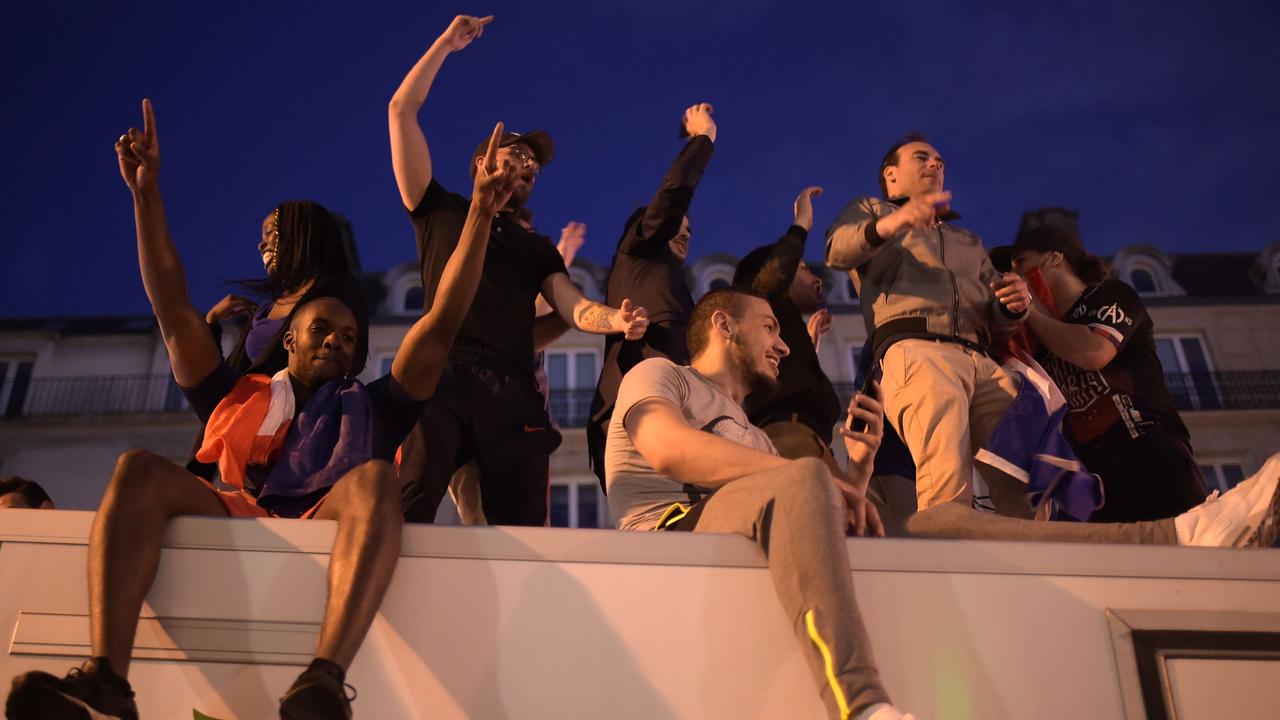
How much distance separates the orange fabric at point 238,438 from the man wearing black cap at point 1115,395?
2.46 m

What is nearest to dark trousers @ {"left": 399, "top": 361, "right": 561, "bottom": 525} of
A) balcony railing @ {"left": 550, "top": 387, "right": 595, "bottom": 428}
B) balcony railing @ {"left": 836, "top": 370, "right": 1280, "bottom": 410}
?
balcony railing @ {"left": 550, "top": 387, "right": 595, "bottom": 428}

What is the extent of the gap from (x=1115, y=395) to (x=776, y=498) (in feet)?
6.17

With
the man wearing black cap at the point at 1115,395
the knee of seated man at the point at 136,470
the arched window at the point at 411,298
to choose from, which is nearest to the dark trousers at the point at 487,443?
the knee of seated man at the point at 136,470

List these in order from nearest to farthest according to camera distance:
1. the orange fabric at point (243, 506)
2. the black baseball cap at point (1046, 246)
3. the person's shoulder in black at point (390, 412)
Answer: the orange fabric at point (243, 506)
the person's shoulder in black at point (390, 412)
the black baseball cap at point (1046, 246)

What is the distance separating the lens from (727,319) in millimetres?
3391

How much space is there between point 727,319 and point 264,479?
1.33 m

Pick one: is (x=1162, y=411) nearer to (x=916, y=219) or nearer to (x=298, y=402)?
(x=916, y=219)

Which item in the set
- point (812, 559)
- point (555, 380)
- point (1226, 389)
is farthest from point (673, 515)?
point (1226, 389)

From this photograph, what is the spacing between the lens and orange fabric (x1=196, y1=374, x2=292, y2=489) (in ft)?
9.32

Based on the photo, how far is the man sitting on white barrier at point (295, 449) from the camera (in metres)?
2.21

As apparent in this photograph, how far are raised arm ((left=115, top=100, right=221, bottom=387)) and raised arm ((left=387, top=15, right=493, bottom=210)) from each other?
3.08 feet

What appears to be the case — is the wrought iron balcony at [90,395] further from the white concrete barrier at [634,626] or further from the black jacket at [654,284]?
the white concrete barrier at [634,626]

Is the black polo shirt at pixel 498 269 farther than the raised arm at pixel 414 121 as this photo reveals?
No

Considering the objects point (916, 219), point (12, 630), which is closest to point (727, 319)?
point (916, 219)
